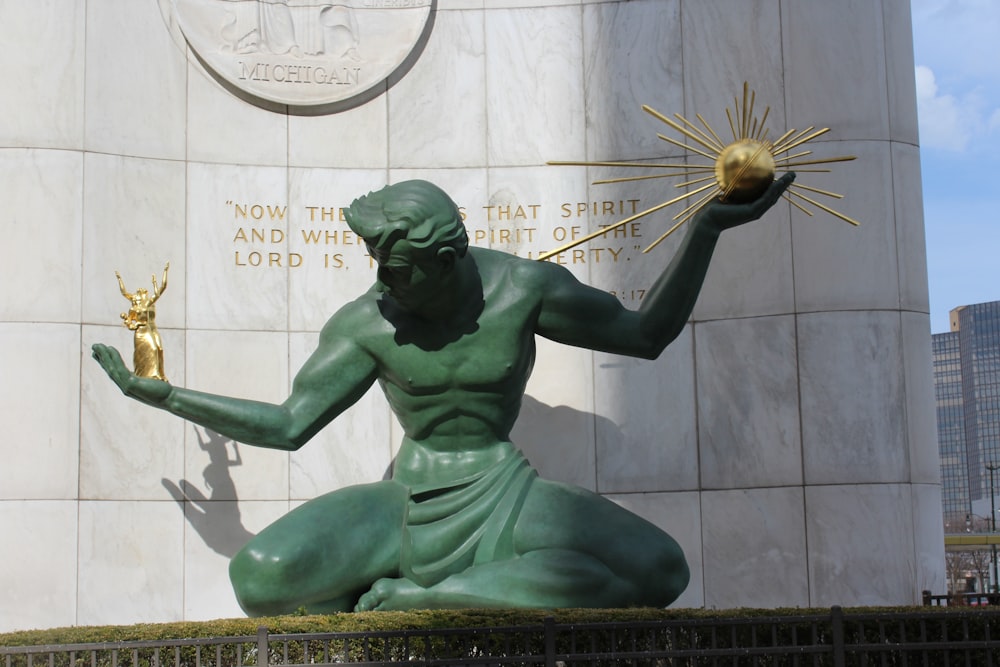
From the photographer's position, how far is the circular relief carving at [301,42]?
40.2ft

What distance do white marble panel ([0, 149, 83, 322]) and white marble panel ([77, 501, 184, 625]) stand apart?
1.52 m

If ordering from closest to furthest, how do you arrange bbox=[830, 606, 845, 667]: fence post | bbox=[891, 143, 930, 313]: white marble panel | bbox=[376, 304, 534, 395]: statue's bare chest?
bbox=[830, 606, 845, 667]: fence post, bbox=[376, 304, 534, 395]: statue's bare chest, bbox=[891, 143, 930, 313]: white marble panel

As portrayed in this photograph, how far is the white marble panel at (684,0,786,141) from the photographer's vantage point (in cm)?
1230

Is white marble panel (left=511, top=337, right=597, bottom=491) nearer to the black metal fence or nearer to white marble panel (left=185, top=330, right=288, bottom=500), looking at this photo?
white marble panel (left=185, top=330, right=288, bottom=500)

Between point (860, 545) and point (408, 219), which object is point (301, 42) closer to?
point (408, 219)

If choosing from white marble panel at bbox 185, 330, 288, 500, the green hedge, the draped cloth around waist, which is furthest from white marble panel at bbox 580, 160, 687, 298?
the green hedge

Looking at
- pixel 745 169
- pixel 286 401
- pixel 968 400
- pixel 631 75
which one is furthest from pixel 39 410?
pixel 968 400

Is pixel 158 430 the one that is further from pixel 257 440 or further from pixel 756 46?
pixel 756 46

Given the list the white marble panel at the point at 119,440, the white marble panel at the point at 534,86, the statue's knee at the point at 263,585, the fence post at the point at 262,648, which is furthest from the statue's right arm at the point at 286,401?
the white marble panel at the point at 534,86

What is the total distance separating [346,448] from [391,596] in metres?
3.66

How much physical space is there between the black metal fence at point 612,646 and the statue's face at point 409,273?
228cm

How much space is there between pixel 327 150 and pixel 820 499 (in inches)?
189

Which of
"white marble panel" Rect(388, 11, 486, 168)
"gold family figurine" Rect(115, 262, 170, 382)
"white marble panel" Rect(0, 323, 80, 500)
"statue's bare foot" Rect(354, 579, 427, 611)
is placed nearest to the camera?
"statue's bare foot" Rect(354, 579, 427, 611)

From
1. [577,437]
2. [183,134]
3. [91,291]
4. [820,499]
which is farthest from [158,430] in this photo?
→ [820,499]
